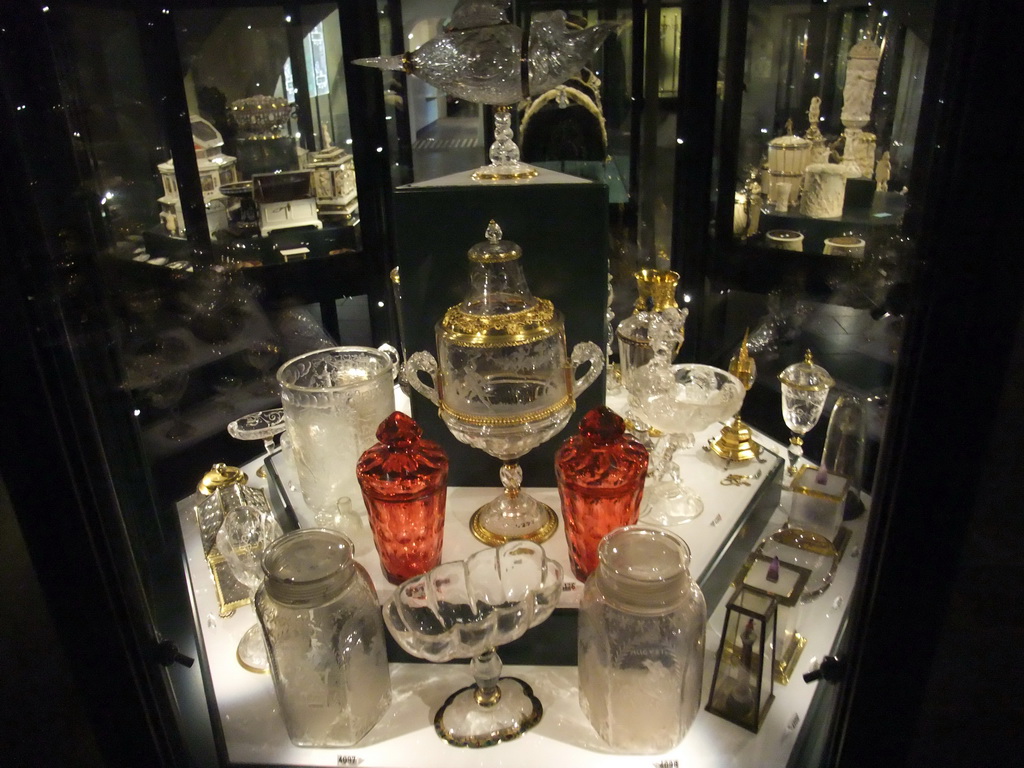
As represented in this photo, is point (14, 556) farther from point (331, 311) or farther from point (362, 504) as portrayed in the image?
point (331, 311)

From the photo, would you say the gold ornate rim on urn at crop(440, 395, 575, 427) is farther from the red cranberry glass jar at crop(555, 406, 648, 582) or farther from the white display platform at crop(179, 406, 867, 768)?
the white display platform at crop(179, 406, 867, 768)

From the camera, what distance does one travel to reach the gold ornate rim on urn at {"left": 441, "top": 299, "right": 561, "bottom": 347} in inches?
45.9

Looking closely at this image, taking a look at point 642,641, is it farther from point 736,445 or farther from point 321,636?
point 736,445

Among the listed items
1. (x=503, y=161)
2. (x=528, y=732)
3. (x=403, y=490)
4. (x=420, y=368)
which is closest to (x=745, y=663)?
(x=528, y=732)

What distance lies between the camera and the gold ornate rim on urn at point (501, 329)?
1166 mm

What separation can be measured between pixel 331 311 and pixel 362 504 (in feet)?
2.07

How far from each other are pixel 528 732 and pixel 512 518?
1.15ft

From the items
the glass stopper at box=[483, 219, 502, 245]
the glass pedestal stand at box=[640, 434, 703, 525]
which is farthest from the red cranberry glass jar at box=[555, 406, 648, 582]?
the glass stopper at box=[483, 219, 502, 245]

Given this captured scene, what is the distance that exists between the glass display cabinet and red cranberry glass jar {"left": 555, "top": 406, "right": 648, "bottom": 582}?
10cm

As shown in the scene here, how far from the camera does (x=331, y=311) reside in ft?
6.09

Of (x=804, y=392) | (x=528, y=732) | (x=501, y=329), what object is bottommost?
(x=528, y=732)

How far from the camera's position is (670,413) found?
1347mm

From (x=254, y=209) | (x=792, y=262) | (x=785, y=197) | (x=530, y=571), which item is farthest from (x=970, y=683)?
(x=254, y=209)

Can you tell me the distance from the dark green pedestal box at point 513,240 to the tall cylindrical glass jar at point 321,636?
476mm
